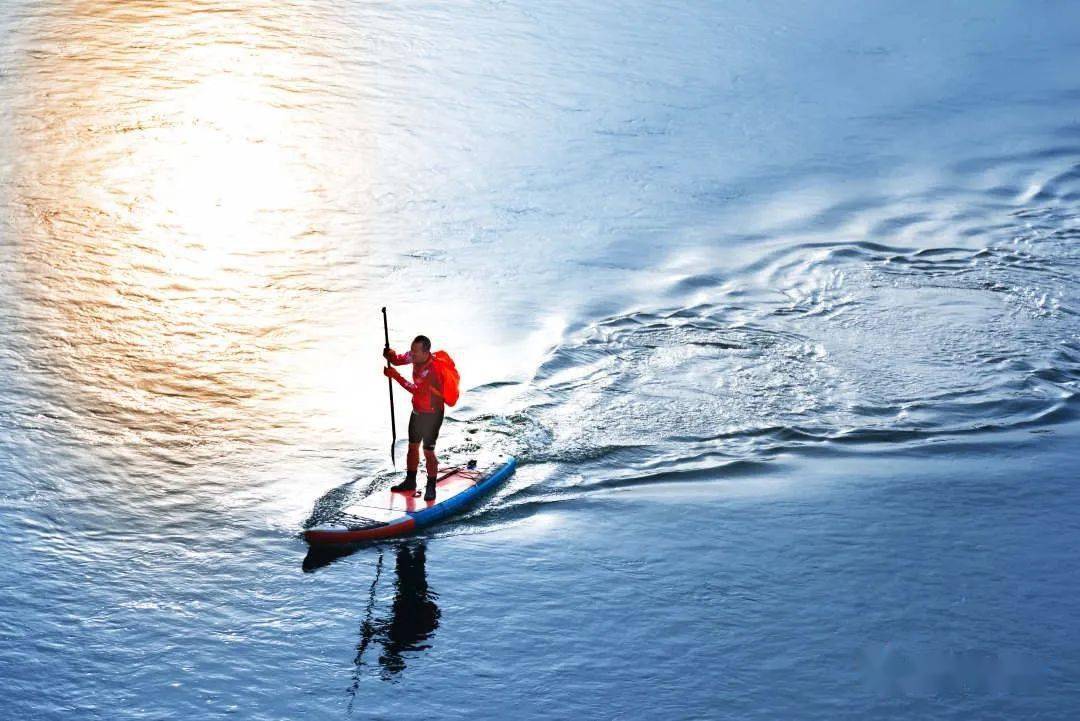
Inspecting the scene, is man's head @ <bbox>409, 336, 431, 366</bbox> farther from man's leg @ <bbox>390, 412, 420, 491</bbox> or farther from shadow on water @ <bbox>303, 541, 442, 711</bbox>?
shadow on water @ <bbox>303, 541, 442, 711</bbox>

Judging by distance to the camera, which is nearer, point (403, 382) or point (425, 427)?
point (403, 382)

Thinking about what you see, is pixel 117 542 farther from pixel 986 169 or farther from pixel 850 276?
pixel 986 169

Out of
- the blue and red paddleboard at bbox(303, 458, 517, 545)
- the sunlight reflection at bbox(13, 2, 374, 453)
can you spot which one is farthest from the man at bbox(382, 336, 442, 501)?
the sunlight reflection at bbox(13, 2, 374, 453)

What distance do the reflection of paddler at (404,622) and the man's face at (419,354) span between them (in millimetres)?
2521

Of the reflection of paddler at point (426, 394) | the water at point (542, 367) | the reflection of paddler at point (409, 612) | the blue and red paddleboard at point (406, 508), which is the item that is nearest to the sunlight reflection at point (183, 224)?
the water at point (542, 367)

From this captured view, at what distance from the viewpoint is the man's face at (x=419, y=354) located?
17328 mm

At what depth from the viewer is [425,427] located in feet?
58.9

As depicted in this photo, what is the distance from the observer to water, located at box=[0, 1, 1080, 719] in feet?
51.5

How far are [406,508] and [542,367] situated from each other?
5.40 metres

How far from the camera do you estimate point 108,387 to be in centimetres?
2200

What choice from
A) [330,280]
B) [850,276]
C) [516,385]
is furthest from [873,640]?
[330,280]

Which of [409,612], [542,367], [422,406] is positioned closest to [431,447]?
[422,406]

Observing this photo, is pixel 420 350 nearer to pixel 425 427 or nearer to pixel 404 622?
pixel 425 427

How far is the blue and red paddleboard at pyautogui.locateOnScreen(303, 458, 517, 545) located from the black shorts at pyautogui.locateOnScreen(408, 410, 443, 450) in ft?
2.54
